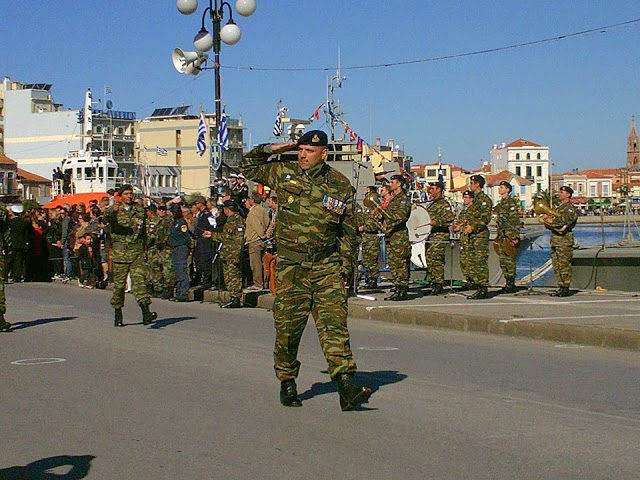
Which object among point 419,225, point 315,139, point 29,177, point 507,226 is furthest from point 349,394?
point 29,177

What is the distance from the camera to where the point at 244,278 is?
20.7m

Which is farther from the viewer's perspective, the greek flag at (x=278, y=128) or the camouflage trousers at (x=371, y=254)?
the greek flag at (x=278, y=128)

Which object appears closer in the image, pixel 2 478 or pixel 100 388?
pixel 2 478

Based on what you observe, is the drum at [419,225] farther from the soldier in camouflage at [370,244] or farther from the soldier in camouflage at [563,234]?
the soldier in camouflage at [563,234]

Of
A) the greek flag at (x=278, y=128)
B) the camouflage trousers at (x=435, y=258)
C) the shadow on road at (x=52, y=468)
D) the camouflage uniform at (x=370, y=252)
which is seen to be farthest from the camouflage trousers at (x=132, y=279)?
the greek flag at (x=278, y=128)

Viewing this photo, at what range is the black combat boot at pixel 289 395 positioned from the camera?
7836mm

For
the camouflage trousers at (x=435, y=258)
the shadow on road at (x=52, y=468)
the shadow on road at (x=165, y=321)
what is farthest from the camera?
the camouflage trousers at (x=435, y=258)

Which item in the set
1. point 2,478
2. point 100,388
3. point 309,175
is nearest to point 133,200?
point 100,388

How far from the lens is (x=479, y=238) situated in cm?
1661

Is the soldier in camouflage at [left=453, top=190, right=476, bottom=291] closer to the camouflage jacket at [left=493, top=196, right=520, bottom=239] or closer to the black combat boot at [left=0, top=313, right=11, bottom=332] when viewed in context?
the camouflage jacket at [left=493, top=196, right=520, bottom=239]

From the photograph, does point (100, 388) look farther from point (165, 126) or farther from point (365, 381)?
point (165, 126)

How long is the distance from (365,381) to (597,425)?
263 cm

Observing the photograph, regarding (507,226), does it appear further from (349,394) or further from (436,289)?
(349,394)

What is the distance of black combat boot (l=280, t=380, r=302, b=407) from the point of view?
25.7ft
